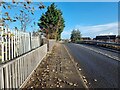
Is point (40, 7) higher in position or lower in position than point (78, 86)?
higher

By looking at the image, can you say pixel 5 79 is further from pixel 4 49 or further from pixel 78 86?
pixel 78 86

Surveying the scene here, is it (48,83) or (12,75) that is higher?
(12,75)

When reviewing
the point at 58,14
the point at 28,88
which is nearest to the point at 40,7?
the point at 28,88

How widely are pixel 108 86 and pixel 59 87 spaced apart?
178cm

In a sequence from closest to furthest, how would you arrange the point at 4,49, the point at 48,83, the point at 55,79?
the point at 4,49, the point at 48,83, the point at 55,79

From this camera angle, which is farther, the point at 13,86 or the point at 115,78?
the point at 115,78

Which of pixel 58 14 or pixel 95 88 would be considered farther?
pixel 58 14

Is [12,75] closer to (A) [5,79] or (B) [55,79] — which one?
(A) [5,79]

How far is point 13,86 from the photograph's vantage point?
6.44 metres

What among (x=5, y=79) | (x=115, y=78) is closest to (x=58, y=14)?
(x=115, y=78)

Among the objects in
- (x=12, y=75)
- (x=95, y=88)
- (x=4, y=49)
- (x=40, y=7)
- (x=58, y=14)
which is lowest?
(x=95, y=88)

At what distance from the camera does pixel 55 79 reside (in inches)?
360

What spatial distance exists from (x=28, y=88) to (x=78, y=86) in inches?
68.4

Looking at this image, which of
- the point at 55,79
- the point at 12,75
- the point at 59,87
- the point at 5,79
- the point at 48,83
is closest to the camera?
the point at 5,79
